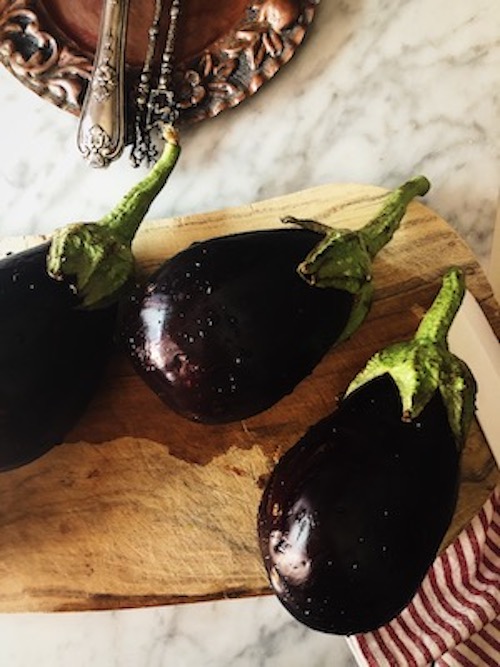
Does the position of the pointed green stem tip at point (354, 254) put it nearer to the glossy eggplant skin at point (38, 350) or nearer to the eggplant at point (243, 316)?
the eggplant at point (243, 316)

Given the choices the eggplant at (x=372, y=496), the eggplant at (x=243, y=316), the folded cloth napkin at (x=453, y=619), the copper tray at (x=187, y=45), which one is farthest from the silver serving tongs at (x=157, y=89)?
the folded cloth napkin at (x=453, y=619)

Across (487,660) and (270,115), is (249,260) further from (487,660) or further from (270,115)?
(487,660)

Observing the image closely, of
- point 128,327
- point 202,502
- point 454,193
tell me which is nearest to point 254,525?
point 202,502

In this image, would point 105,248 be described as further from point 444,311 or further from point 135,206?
point 444,311

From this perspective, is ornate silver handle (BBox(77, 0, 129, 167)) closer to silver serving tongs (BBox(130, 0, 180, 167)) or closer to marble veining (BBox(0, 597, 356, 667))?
silver serving tongs (BBox(130, 0, 180, 167))

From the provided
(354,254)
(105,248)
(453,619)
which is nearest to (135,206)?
(105,248)

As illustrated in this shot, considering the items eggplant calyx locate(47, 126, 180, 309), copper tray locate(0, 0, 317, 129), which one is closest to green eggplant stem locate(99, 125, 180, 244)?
eggplant calyx locate(47, 126, 180, 309)

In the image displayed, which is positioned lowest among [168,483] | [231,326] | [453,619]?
[453,619]
